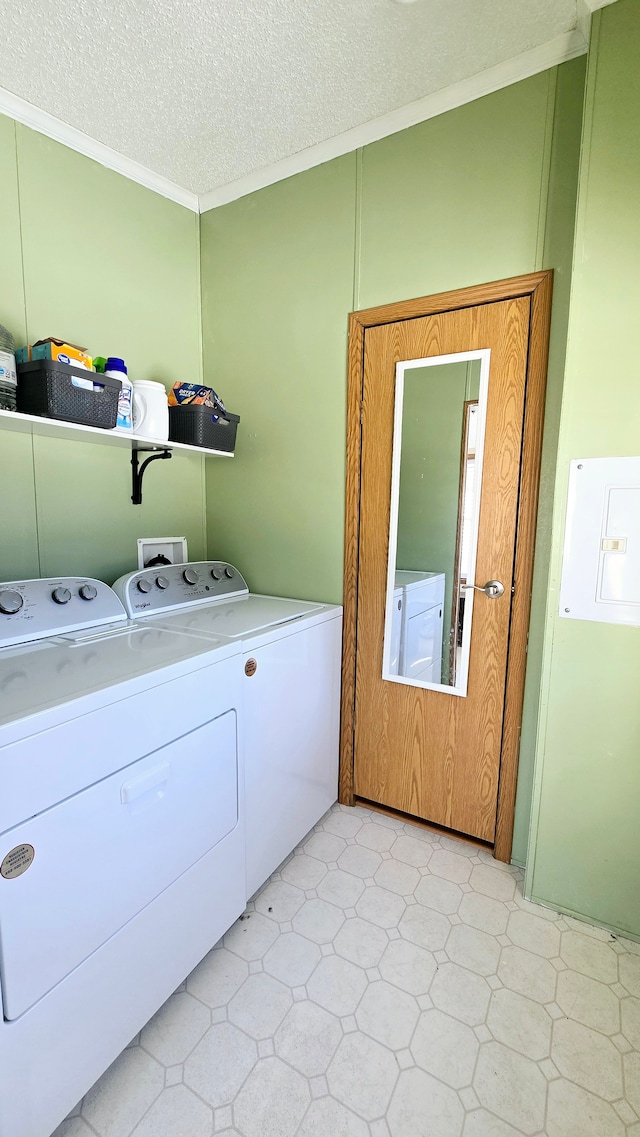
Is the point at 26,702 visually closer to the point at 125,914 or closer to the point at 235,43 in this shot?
the point at 125,914

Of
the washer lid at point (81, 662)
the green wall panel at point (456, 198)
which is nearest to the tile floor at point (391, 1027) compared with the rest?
the washer lid at point (81, 662)

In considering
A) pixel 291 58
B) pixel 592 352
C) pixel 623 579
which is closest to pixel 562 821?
pixel 623 579

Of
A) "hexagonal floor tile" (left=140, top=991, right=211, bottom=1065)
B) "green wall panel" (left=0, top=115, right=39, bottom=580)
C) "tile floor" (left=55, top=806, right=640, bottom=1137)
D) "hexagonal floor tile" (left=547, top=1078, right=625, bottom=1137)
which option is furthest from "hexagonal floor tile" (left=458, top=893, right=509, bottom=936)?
"green wall panel" (left=0, top=115, right=39, bottom=580)

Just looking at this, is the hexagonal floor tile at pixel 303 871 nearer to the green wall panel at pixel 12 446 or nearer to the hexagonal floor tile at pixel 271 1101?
the hexagonal floor tile at pixel 271 1101

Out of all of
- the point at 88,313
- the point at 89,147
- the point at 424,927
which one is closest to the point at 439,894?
the point at 424,927

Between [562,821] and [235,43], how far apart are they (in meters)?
2.58

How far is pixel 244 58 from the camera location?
4.69ft

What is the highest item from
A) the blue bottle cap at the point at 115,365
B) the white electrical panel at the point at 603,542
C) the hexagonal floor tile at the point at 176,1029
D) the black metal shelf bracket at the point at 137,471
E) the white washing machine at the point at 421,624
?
the blue bottle cap at the point at 115,365

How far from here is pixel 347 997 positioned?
1.25 metres

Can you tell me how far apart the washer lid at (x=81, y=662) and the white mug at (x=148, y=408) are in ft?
2.35

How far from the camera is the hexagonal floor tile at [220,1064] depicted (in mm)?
1044

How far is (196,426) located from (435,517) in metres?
0.99

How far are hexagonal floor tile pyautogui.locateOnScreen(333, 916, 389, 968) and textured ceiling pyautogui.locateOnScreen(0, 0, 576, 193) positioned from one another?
2.67 metres

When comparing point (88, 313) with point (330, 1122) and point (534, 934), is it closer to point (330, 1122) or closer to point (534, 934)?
point (330, 1122)
